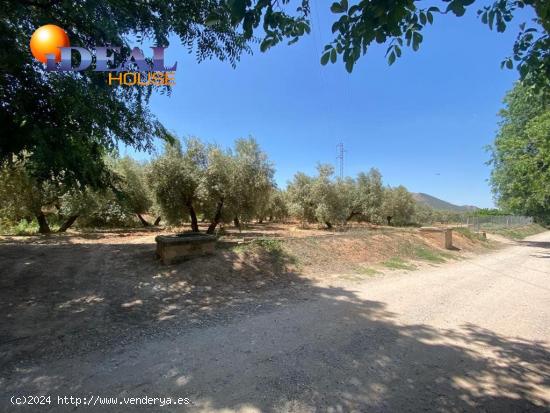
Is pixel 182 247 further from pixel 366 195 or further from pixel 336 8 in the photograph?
pixel 366 195

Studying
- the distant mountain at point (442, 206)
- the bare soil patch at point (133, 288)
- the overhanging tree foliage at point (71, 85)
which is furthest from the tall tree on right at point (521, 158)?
the distant mountain at point (442, 206)

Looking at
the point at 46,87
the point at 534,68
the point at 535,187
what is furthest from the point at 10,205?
the point at 535,187

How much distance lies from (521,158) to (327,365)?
17420mm

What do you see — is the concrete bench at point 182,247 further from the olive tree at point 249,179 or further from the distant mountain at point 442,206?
the distant mountain at point 442,206

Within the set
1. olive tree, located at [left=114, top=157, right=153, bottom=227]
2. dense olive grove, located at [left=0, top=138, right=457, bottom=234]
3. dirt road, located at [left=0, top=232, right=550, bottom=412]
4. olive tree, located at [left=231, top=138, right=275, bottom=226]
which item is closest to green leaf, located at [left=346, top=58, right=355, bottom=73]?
dirt road, located at [left=0, top=232, right=550, bottom=412]

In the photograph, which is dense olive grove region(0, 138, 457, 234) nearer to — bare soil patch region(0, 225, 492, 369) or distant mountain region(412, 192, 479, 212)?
bare soil patch region(0, 225, 492, 369)

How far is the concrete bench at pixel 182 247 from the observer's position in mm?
7098

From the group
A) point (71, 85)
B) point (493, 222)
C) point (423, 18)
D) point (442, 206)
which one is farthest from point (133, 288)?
point (442, 206)

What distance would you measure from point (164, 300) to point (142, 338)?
158 centimetres

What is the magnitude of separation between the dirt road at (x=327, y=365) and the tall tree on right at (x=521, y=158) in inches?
427

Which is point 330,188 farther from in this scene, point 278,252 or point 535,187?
point 278,252

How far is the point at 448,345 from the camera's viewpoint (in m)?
3.64

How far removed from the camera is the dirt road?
2498 millimetres

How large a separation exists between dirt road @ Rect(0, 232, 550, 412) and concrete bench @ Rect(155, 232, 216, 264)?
9.90 feet
